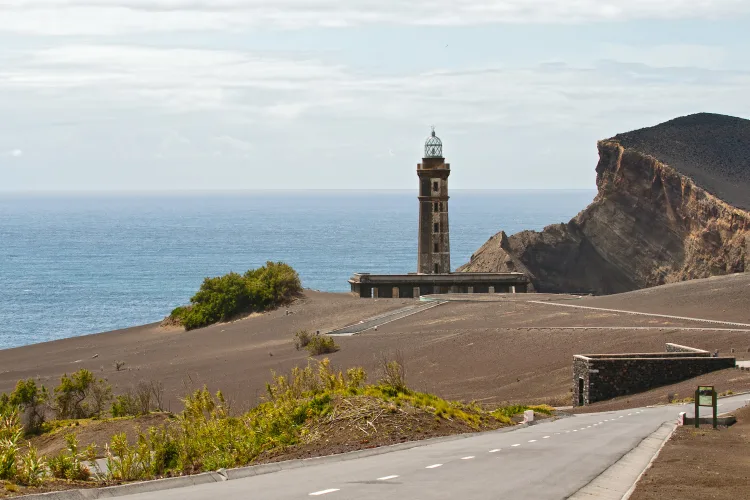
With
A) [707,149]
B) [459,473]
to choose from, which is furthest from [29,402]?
[707,149]

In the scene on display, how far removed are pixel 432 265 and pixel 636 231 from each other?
2618cm

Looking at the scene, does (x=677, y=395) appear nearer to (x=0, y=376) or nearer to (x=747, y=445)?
(x=747, y=445)

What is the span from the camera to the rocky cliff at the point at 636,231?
8131 cm

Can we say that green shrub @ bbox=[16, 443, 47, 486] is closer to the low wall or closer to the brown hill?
the low wall

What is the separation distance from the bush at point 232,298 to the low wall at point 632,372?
105ft

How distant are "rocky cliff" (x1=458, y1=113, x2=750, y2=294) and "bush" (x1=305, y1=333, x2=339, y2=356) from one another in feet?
116

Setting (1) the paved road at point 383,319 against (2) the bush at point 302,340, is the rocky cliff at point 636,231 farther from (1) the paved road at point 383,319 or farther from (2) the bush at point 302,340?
(2) the bush at point 302,340

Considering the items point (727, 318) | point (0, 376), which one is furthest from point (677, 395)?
point (0, 376)

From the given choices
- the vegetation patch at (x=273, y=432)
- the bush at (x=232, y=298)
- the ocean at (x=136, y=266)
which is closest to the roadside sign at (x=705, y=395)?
the vegetation patch at (x=273, y=432)

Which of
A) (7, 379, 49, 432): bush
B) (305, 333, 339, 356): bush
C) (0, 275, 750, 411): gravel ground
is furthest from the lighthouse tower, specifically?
(7, 379, 49, 432): bush

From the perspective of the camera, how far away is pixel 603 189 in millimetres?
89625

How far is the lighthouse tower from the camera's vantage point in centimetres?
6612

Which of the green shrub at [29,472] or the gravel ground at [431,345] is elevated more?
the green shrub at [29,472]

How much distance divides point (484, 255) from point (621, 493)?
70591 millimetres
